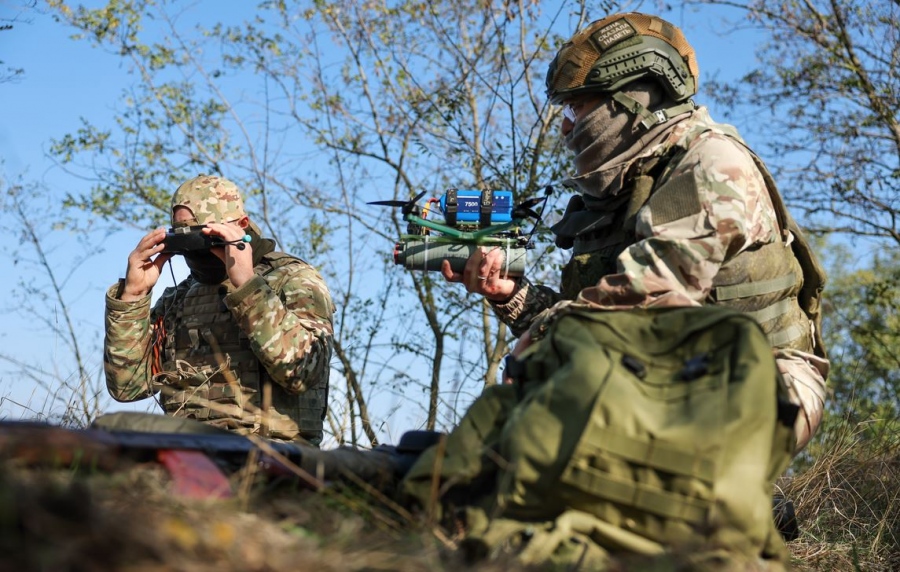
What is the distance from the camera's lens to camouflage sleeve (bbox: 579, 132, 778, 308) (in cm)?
A: 295

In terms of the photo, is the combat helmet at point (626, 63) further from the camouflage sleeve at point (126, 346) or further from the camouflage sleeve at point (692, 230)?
the camouflage sleeve at point (126, 346)

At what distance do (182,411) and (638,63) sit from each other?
8.32ft

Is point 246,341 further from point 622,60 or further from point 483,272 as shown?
point 622,60

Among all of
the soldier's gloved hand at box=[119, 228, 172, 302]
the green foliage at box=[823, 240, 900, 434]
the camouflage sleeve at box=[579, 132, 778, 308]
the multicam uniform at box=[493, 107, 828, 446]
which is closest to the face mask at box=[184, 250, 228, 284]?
the soldier's gloved hand at box=[119, 228, 172, 302]

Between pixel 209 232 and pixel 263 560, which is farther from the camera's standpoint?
pixel 209 232

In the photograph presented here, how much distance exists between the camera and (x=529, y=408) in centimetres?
235

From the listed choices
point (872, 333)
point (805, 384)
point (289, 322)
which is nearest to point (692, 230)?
point (805, 384)

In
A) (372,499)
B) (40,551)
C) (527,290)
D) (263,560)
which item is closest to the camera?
(40,551)

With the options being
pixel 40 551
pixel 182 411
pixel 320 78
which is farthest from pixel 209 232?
pixel 320 78

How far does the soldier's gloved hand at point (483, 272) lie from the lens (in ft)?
12.1

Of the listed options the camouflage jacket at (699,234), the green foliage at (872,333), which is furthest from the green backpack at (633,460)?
the green foliage at (872,333)

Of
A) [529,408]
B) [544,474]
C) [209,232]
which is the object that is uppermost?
[209,232]

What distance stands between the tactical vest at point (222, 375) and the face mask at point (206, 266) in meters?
0.05

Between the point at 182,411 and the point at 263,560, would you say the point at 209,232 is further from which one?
the point at 263,560
